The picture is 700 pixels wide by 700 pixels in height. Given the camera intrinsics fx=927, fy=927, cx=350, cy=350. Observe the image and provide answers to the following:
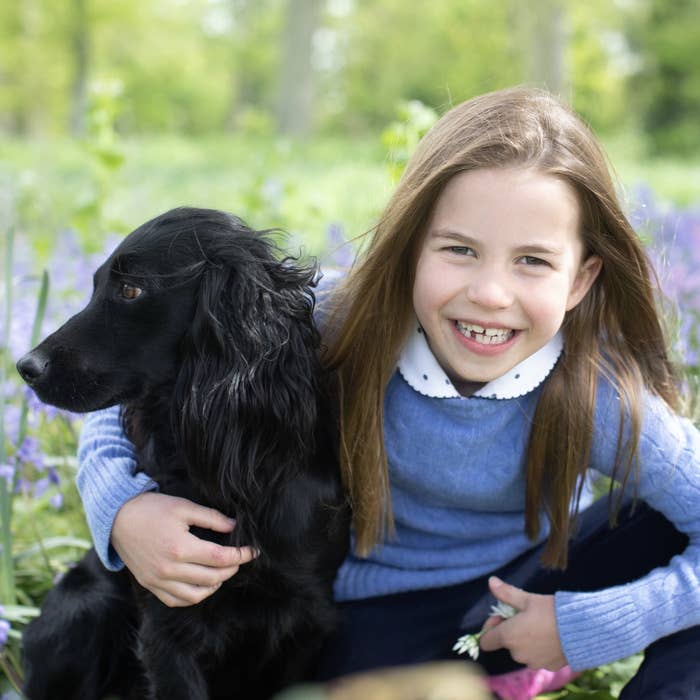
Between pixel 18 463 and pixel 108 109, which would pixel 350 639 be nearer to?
pixel 18 463

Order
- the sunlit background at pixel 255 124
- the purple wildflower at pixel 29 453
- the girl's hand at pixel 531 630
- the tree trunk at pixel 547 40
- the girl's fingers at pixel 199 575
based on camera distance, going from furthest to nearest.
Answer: the tree trunk at pixel 547 40, the sunlit background at pixel 255 124, the purple wildflower at pixel 29 453, the girl's hand at pixel 531 630, the girl's fingers at pixel 199 575

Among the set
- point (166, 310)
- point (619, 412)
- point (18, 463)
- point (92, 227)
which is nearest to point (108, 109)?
point (92, 227)

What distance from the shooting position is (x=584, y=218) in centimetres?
205

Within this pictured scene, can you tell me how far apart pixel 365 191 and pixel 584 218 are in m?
5.00

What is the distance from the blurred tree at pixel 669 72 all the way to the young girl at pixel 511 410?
27.8 metres

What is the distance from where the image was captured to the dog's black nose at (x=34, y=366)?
1.79 meters

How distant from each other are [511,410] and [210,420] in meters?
0.76

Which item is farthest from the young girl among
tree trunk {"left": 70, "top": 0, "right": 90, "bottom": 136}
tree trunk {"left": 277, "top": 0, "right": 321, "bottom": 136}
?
tree trunk {"left": 70, "top": 0, "right": 90, "bottom": 136}

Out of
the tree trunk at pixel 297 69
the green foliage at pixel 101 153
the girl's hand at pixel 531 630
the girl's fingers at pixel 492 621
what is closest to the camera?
the girl's hand at pixel 531 630

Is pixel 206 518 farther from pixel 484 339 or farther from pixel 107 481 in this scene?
pixel 484 339

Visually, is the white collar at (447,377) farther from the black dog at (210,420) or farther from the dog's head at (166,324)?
the dog's head at (166,324)

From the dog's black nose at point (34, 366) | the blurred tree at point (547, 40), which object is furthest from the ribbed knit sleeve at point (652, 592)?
the blurred tree at point (547, 40)

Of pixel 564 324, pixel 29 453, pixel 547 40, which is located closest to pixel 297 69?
pixel 547 40

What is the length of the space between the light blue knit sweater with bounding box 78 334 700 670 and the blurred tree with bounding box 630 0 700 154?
27831mm
